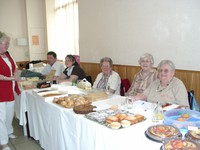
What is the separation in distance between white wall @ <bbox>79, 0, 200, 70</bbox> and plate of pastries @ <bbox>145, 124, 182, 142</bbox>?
150 cm

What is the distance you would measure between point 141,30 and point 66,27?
9.37ft

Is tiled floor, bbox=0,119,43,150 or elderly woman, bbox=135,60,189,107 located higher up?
elderly woman, bbox=135,60,189,107

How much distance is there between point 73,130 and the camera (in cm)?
178

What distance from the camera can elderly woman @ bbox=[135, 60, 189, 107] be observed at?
2.04 meters

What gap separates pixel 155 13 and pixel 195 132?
2.06 meters

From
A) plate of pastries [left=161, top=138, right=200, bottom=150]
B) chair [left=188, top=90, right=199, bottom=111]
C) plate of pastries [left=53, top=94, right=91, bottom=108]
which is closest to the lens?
plate of pastries [left=161, top=138, right=200, bottom=150]

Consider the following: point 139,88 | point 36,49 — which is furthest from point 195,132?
point 36,49

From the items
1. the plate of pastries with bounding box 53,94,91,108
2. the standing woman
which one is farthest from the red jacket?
the plate of pastries with bounding box 53,94,91,108

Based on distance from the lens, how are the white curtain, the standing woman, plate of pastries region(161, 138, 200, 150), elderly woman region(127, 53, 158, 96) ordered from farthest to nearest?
1. the white curtain
2. elderly woman region(127, 53, 158, 96)
3. the standing woman
4. plate of pastries region(161, 138, 200, 150)

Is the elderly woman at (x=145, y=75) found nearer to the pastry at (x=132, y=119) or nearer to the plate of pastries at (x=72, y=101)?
the plate of pastries at (x=72, y=101)

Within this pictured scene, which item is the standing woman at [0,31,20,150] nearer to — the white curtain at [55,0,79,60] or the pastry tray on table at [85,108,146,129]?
the pastry tray on table at [85,108,146,129]

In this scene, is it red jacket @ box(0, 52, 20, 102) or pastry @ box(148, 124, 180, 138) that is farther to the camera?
red jacket @ box(0, 52, 20, 102)

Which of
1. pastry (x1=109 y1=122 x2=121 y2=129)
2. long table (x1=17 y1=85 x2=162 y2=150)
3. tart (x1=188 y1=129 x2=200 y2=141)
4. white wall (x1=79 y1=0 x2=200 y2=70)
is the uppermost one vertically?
white wall (x1=79 y1=0 x2=200 y2=70)

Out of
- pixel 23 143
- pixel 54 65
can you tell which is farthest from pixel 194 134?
pixel 54 65
